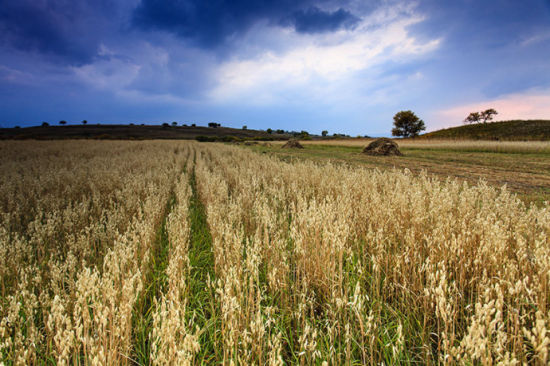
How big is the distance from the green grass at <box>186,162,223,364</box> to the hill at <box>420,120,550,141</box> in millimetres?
59723

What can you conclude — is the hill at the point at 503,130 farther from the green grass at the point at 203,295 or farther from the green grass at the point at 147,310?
the green grass at the point at 147,310

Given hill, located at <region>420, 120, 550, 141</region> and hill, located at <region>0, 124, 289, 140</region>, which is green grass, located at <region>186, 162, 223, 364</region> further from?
hill, located at <region>0, 124, 289, 140</region>

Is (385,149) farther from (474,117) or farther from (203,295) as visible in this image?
(474,117)

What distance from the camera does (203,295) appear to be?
273 cm

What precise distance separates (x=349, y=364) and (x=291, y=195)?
444 cm

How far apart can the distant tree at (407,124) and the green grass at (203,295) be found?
80731mm

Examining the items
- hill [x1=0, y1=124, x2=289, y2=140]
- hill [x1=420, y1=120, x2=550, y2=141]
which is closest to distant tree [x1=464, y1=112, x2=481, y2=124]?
hill [x1=420, y1=120, x2=550, y2=141]

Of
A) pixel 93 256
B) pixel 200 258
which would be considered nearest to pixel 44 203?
pixel 93 256

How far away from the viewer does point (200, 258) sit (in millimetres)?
3535

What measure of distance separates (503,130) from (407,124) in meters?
21.5

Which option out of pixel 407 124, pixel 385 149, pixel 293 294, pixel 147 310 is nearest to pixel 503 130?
pixel 407 124

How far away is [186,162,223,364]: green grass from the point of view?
2.08 metres

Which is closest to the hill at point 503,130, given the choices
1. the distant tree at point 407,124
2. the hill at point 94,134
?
the distant tree at point 407,124

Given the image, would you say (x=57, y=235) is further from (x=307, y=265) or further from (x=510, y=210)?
(x=510, y=210)
